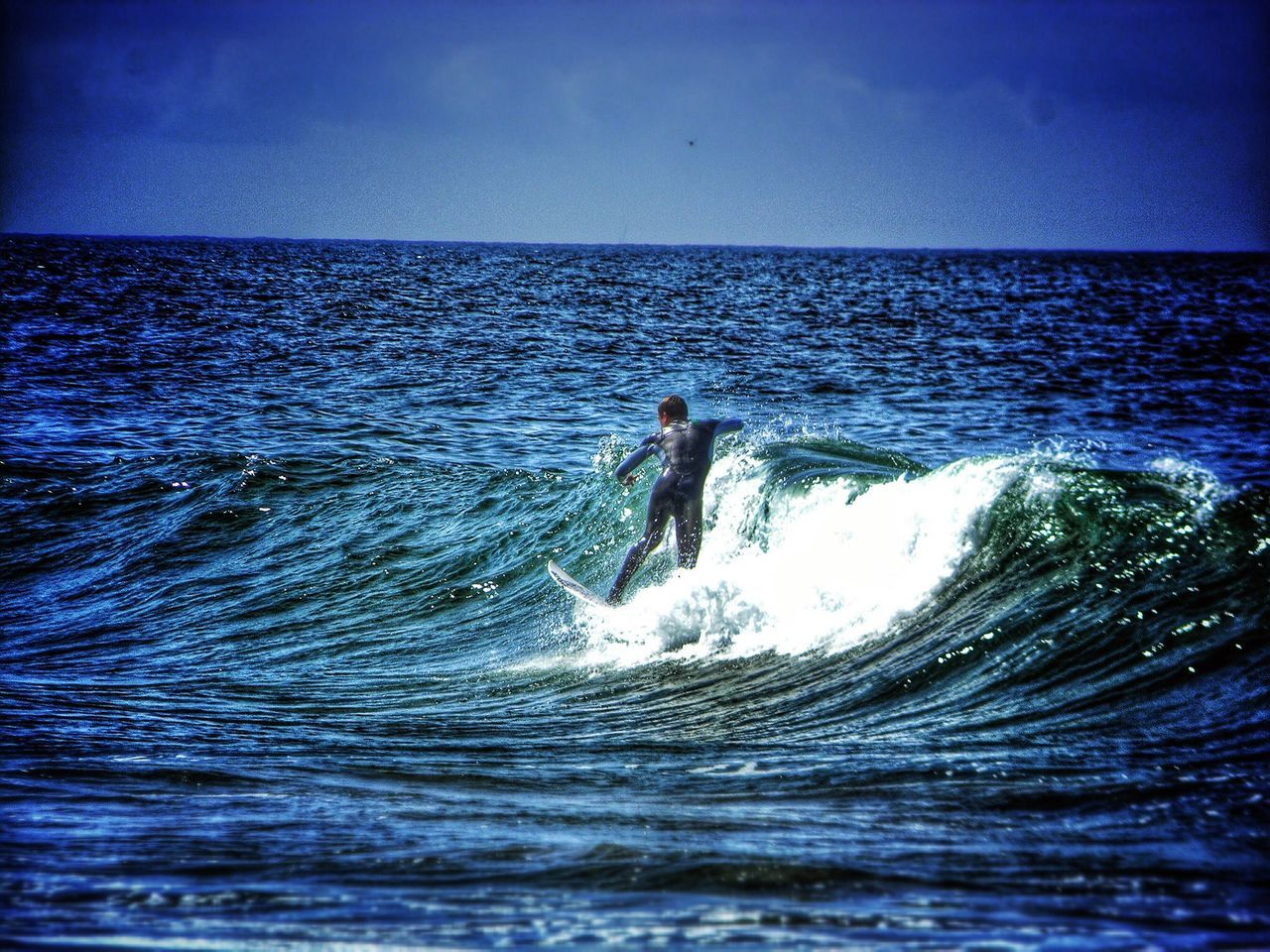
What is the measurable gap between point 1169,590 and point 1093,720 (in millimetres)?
2009

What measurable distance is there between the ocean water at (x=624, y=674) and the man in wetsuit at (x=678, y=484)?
493 mm

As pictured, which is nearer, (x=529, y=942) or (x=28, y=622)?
(x=529, y=942)

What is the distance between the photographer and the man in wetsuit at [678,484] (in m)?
9.91

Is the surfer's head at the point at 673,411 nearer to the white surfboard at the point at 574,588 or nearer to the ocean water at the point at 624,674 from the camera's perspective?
the ocean water at the point at 624,674

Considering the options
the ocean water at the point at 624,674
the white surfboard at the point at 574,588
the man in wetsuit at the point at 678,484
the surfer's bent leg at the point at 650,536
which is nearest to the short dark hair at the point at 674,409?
the man in wetsuit at the point at 678,484

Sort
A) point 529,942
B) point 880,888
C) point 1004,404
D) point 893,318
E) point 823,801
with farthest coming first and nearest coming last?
point 893,318, point 1004,404, point 823,801, point 880,888, point 529,942

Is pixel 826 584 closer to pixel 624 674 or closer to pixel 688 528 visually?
pixel 688 528

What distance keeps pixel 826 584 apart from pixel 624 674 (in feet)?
6.06

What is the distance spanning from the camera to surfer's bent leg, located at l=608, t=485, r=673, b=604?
990 centimetres

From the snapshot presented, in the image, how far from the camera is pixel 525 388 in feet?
72.6

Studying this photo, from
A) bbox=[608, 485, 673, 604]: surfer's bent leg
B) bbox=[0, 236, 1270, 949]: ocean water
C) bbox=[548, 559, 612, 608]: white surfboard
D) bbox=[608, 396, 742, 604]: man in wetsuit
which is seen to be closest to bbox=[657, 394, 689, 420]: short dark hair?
bbox=[608, 396, 742, 604]: man in wetsuit

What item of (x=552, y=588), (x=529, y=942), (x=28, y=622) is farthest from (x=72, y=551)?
(x=529, y=942)

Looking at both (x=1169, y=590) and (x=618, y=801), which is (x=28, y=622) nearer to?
(x=618, y=801)

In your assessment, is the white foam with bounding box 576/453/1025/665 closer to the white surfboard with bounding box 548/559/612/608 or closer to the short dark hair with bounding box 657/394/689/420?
the white surfboard with bounding box 548/559/612/608
